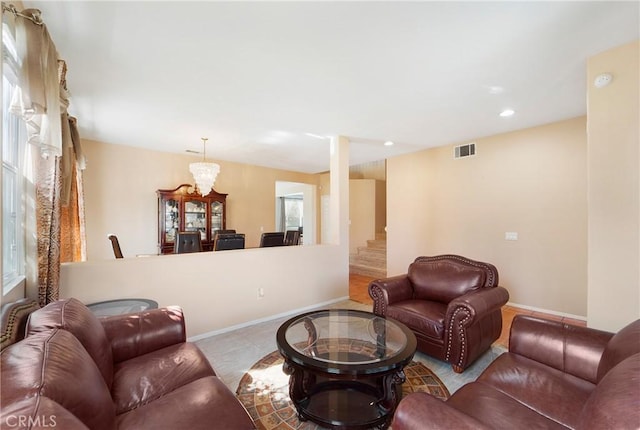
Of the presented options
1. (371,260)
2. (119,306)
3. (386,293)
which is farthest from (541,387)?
(371,260)

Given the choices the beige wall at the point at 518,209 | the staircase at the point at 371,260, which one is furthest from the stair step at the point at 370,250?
the beige wall at the point at 518,209

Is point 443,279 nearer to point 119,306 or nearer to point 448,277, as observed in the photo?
point 448,277

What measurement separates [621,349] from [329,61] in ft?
7.91

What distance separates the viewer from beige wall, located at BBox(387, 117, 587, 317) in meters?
3.40

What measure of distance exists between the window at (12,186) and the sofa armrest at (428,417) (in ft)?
7.22

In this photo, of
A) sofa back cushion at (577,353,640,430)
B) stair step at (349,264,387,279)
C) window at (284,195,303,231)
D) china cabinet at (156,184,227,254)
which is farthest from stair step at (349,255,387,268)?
sofa back cushion at (577,353,640,430)

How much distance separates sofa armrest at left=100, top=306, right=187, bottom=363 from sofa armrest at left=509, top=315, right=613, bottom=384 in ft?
7.10

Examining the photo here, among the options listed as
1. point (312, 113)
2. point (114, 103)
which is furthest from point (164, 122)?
point (312, 113)

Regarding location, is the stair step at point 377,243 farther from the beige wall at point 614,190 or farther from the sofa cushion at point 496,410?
the sofa cushion at point 496,410

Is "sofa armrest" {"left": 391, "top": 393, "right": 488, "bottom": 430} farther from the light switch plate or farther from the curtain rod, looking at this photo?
the light switch plate

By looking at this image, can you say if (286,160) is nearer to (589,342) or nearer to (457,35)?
(457,35)

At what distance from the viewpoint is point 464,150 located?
172 inches

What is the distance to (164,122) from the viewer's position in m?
3.53

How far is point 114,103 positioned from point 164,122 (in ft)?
2.05
